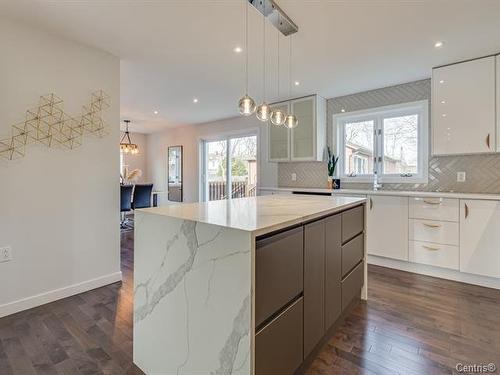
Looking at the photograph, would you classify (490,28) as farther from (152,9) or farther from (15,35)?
(15,35)

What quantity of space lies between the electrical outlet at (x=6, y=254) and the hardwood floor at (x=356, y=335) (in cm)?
46

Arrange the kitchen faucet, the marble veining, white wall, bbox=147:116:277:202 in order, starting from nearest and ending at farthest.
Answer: the marble veining < the kitchen faucet < white wall, bbox=147:116:277:202

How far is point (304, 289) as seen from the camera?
144 centimetres

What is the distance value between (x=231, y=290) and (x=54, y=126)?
237cm

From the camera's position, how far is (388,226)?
3.28m

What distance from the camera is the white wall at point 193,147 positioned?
207 inches

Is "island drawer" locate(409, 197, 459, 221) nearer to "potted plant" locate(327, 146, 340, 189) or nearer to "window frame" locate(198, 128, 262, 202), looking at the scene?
"potted plant" locate(327, 146, 340, 189)

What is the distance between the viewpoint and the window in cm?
357

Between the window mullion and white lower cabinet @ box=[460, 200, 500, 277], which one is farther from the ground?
the window mullion

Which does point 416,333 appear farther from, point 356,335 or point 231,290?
point 231,290

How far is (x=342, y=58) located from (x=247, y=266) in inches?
106

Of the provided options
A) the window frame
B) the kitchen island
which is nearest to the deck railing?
the window frame

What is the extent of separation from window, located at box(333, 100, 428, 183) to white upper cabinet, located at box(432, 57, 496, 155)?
0.47 meters

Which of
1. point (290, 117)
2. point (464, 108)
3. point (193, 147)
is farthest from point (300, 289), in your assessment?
point (193, 147)
